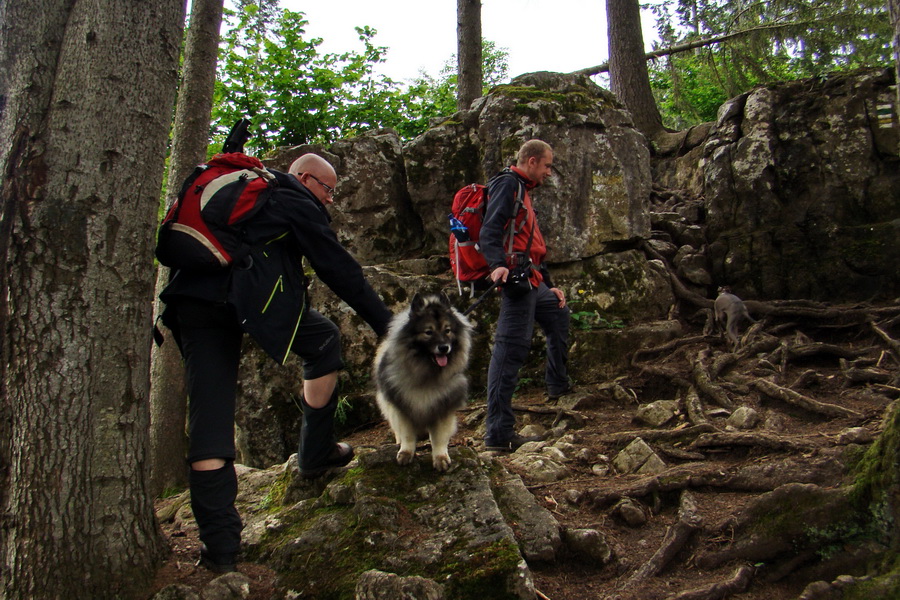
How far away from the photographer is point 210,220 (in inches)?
110

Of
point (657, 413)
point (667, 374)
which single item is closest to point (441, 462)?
point (657, 413)

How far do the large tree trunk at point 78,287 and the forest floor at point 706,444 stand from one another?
44cm

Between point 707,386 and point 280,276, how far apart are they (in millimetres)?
4367

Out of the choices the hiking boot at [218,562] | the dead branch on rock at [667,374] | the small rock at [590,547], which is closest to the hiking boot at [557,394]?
the dead branch on rock at [667,374]

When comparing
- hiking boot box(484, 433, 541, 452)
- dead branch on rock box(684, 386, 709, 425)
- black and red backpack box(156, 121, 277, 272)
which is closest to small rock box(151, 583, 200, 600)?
black and red backpack box(156, 121, 277, 272)

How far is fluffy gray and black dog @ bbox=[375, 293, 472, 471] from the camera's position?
372 cm

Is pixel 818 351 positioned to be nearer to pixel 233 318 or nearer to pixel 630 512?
pixel 630 512

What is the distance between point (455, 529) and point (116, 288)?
2.00 meters

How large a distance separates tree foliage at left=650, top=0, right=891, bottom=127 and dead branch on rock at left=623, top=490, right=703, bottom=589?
8.34 m

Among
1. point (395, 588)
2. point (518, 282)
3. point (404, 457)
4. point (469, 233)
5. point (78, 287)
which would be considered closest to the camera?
point (395, 588)

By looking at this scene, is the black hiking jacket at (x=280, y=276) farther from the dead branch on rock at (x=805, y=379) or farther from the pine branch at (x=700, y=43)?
the pine branch at (x=700, y=43)

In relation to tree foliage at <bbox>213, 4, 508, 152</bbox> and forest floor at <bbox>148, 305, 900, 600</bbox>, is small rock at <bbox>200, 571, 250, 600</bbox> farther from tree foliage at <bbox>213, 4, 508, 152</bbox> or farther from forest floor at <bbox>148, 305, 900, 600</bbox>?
tree foliage at <bbox>213, 4, 508, 152</bbox>

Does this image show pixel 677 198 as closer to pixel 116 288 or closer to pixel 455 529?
pixel 455 529

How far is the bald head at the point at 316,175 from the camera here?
3.51 metres
